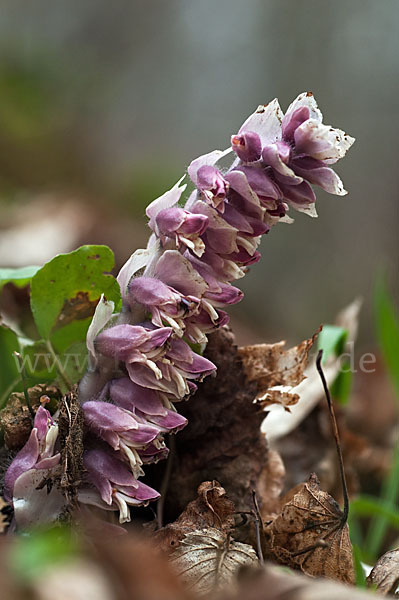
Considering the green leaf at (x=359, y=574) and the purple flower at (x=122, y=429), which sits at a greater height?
the purple flower at (x=122, y=429)

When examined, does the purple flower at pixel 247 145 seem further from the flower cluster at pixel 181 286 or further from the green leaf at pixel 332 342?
the green leaf at pixel 332 342

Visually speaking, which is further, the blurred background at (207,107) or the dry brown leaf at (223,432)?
the blurred background at (207,107)

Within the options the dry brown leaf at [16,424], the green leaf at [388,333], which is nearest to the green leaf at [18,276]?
the dry brown leaf at [16,424]

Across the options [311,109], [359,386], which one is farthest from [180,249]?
[359,386]

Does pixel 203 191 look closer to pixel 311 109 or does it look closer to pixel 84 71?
pixel 311 109

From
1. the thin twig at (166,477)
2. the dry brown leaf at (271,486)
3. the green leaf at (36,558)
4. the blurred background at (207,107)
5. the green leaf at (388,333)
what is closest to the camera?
the green leaf at (36,558)

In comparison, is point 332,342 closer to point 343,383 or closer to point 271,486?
point 343,383

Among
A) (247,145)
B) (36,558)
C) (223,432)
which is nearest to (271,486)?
(223,432)
